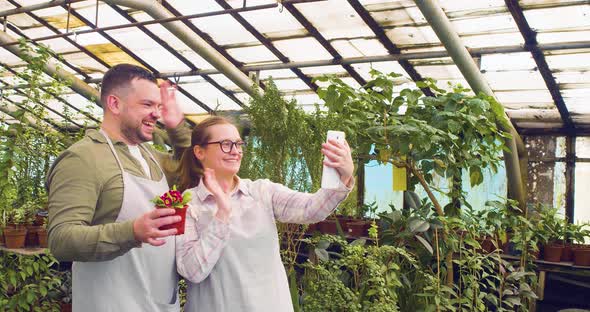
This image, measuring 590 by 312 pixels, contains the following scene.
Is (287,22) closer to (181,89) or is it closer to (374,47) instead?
(374,47)

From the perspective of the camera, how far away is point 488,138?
13.3ft

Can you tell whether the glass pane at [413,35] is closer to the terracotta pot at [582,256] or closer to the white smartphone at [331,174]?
the terracotta pot at [582,256]

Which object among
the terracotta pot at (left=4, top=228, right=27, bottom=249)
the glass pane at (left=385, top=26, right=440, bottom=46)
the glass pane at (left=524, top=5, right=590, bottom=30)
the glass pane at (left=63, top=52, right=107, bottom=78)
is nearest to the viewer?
the terracotta pot at (left=4, top=228, right=27, bottom=249)

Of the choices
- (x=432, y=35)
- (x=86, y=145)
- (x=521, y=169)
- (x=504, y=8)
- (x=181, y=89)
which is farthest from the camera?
(x=181, y=89)

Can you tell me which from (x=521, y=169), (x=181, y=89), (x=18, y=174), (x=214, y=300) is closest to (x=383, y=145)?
(x=214, y=300)

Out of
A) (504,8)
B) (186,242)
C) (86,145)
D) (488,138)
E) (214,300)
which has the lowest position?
(214,300)

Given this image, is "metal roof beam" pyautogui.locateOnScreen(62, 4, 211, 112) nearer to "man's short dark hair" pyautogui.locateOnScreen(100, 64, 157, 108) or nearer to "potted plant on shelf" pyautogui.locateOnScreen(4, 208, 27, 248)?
"potted plant on shelf" pyautogui.locateOnScreen(4, 208, 27, 248)

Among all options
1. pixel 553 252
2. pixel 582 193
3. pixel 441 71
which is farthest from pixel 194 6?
pixel 582 193

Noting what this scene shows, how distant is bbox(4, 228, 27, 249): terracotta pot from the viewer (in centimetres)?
436

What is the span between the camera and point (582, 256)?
504cm

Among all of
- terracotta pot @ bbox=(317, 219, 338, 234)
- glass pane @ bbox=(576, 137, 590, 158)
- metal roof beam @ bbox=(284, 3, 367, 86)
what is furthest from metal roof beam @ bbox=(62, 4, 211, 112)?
glass pane @ bbox=(576, 137, 590, 158)

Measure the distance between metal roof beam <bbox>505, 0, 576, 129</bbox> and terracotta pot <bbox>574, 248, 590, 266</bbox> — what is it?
1.99 meters

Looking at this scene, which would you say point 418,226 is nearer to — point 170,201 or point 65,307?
point 170,201

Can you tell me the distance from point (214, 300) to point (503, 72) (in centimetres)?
550
